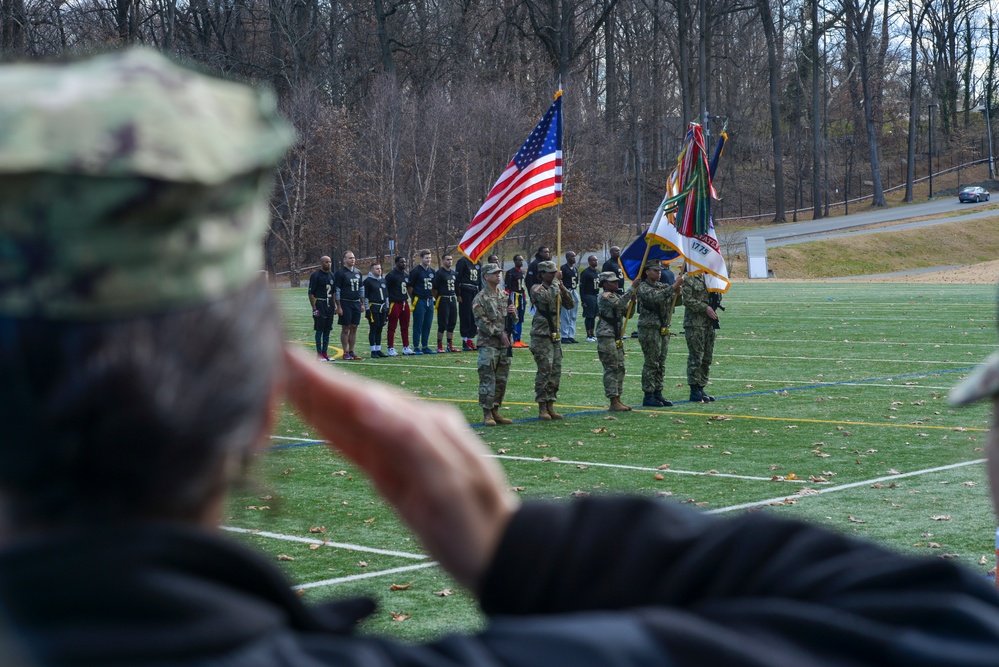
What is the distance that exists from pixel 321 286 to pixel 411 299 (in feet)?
9.37

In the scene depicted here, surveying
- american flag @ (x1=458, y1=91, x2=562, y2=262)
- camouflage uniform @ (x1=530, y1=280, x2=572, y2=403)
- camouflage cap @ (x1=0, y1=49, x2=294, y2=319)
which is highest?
american flag @ (x1=458, y1=91, x2=562, y2=262)

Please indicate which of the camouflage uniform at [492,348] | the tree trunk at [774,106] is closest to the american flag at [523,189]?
the camouflage uniform at [492,348]

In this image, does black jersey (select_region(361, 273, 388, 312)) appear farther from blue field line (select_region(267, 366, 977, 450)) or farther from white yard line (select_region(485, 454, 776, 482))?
white yard line (select_region(485, 454, 776, 482))

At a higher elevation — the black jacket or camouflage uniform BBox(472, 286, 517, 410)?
the black jacket

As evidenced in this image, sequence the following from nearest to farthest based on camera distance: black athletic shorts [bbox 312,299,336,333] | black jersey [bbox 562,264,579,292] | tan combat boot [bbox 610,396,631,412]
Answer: tan combat boot [bbox 610,396,631,412], black athletic shorts [bbox 312,299,336,333], black jersey [bbox 562,264,579,292]

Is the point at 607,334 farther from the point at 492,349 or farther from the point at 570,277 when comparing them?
the point at 570,277

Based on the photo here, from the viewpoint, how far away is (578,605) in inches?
42.5

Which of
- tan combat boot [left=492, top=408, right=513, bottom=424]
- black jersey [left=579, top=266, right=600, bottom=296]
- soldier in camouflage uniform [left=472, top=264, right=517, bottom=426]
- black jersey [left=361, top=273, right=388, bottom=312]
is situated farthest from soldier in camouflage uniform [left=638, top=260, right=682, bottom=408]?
black jersey [left=579, top=266, right=600, bottom=296]

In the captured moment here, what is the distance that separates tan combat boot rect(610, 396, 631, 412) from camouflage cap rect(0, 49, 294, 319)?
47.8 feet

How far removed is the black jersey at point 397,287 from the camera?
25047mm

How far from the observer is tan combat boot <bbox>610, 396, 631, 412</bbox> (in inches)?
607

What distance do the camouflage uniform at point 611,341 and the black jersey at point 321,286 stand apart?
8653mm

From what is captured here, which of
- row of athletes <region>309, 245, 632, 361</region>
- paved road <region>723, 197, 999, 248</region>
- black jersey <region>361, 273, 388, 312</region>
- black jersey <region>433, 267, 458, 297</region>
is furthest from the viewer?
paved road <region>723, 197, 999, 248</region>

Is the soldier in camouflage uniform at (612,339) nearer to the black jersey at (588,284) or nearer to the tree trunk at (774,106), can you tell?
the black jersey at (588,284)
